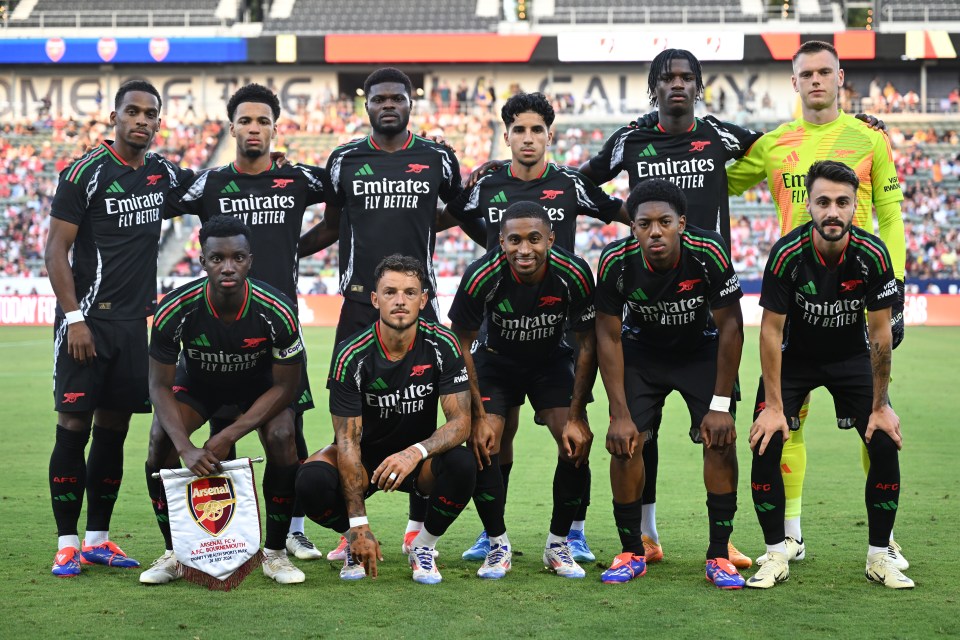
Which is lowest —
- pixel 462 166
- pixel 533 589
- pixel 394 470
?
pixel 533 589

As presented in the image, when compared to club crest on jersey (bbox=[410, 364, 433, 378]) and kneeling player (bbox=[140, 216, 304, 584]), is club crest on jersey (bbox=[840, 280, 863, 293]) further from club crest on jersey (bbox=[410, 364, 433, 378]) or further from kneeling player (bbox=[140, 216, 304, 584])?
kneeling player (bbox=[140, 216, 304, 584])

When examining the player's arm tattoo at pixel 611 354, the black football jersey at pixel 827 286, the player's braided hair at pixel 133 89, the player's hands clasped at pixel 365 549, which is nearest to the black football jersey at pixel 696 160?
the black football jersey at pixel 827 286

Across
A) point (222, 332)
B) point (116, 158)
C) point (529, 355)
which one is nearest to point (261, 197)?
point (116, 158)

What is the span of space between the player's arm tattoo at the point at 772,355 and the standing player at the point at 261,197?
2669mm

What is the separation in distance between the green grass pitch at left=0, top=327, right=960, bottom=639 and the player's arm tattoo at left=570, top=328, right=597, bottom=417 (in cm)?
97

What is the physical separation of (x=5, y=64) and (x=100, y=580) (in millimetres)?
38840

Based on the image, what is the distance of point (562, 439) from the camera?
6172mm

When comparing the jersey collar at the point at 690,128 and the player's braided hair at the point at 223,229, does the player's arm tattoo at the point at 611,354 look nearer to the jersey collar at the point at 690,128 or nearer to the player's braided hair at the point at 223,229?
the jersey collar at the point at 690,128

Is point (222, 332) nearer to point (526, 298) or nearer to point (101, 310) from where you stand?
point (101, 310)

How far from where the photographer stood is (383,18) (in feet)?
132

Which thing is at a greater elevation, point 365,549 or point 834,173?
point 834,173

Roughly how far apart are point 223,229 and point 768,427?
309 centimetres

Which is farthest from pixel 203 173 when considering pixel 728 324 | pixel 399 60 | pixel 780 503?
pixel 399 60

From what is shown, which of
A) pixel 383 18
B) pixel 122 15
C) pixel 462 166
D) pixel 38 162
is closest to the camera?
pixel 462 166
